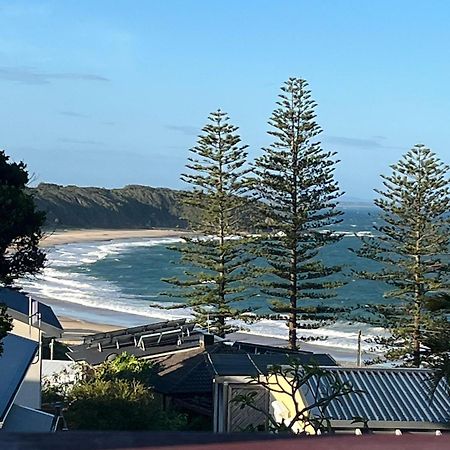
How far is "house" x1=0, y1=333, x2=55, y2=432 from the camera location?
5.95m

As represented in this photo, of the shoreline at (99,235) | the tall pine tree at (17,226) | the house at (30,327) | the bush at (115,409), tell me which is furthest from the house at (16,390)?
the shoreline at (99,235)

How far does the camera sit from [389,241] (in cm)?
1675

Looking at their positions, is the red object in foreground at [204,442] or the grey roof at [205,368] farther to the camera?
the grey roof at [205,368]

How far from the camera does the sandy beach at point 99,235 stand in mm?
59562

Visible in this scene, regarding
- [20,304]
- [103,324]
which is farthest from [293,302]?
[103,324]

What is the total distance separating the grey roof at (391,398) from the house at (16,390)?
2313mm

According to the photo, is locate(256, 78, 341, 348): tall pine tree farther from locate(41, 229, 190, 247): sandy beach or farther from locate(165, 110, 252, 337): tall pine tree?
locate(41, 229, 190, 247): sandy beach

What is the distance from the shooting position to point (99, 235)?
208ft

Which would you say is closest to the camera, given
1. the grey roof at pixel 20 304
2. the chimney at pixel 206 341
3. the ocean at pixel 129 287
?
the grey roof at pixel 20 304

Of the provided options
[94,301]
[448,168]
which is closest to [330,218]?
[448,168]

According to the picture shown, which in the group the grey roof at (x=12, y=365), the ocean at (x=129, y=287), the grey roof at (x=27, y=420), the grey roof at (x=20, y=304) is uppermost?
the grey roof at (x=20, y=304)

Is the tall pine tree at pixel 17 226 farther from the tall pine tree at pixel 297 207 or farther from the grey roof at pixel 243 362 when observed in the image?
the tall pine tree at pixel 297 207

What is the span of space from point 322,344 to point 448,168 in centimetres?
836

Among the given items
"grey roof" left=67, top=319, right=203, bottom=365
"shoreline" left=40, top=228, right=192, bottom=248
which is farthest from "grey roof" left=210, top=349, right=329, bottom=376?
"shoreline" left=40, top=228, right=192, bottom=248
